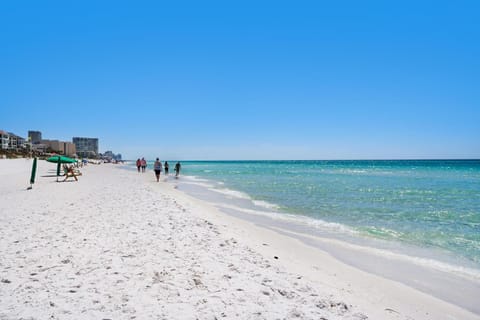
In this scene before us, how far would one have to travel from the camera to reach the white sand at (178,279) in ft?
10.8

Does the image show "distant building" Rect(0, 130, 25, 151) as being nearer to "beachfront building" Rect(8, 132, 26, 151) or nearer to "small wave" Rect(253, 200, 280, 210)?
"beachfront building" Rect(8, 132, 26, 151)

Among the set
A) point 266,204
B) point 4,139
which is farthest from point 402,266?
point 4,139

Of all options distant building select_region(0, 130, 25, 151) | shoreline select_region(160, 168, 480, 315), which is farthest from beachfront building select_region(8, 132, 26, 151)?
shoreline select_region(160, 168, 480, 315)

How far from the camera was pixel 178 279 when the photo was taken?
4.03 meters

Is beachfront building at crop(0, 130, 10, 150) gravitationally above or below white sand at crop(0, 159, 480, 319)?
above

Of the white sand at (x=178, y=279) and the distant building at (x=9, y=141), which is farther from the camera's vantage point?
the distant building at (x=9, y=141)

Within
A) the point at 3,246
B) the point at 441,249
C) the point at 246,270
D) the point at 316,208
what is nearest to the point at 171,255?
the point at 246,270

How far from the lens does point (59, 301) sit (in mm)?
3326

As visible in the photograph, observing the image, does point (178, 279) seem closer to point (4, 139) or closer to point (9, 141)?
point (4, 139)

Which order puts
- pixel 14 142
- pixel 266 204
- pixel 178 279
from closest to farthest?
pixel 178 279, pixel 266 204, pixel 14 142

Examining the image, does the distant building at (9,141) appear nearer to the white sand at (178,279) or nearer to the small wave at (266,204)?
the small wave at (266,204)

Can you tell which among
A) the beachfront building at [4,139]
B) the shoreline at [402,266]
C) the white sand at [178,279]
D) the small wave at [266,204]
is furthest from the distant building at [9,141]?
the shoreline at [402,266]

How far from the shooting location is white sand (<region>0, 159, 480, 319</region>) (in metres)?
3.28

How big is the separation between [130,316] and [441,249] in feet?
24.8
